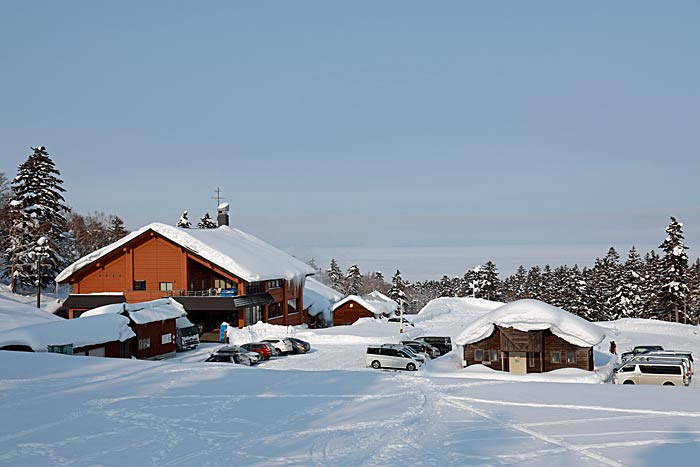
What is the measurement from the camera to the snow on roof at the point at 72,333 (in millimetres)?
25969

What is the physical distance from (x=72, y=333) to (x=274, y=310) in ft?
89.1

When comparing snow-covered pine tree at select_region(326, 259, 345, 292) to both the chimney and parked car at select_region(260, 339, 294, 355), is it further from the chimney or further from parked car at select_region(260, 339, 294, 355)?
parked car at select_region(260, 339, 294, 355)

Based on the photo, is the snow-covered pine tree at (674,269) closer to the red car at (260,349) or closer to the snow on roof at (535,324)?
the snow on roof at (535,324)

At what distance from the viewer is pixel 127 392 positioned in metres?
16.9

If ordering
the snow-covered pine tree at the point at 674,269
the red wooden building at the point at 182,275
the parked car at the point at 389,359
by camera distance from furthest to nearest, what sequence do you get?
the snow-covered pine tree at the point at 674,269 → the red wooden building at the point at 182,275 → the parked car at the point at 389,359

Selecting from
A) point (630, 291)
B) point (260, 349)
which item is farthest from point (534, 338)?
point (630, 291)

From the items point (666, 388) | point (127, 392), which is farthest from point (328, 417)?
point (666, 388)

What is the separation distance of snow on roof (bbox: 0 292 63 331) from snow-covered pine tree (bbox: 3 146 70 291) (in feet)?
48.0

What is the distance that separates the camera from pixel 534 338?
94.3 feet

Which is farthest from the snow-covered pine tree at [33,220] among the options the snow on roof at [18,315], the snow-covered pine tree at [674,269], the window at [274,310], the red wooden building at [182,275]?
the snow-covered pine tree at [674,269]

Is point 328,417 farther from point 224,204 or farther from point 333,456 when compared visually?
point 224,204

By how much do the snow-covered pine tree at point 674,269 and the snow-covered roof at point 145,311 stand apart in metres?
46.3

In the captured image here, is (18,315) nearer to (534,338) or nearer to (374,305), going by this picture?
(534,338)

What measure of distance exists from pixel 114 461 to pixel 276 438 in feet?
10.2
